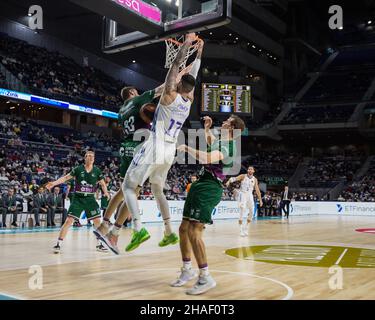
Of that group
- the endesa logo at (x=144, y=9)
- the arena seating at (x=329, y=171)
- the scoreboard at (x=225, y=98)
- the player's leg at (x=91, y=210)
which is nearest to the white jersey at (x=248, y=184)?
the player's leg at (x=91, y=210)

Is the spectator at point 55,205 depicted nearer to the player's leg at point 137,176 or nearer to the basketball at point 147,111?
the basketball at point 147,111

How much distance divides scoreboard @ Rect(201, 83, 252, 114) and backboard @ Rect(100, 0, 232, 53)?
17766mm

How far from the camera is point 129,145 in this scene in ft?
21.4

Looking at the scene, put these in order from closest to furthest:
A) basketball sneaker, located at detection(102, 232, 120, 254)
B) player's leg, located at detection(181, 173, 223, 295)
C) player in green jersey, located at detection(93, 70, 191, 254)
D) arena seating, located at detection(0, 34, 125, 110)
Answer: player's leg, located at detection(181, 173, 223, 295) < player in green jersey, located at detection(93, 70, 191, 254) < basketball sneaker, located at detection(102, 232, 120, 254) < arena seating, located at detection(0, 34, 125, 110)

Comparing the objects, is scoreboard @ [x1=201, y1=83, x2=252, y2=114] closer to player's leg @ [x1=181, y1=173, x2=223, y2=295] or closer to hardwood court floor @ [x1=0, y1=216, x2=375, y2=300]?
hardwood court floor @ [x1=0, y1=216, x2=375, y2=300]

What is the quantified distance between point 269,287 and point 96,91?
28421 mm

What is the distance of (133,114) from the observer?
636 centimetres

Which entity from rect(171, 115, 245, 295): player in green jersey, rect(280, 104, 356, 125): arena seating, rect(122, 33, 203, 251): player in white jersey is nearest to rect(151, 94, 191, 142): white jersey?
rect(122, 33, 203, 251): player in white jersey

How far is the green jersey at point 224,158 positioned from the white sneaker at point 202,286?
126 centimetres

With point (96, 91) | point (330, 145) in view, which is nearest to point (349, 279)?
point (96, 91)

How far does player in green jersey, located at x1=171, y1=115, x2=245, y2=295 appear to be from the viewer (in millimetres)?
5574

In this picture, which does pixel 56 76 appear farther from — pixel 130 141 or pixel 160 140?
pixel 160 140

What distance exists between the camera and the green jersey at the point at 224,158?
575 cm

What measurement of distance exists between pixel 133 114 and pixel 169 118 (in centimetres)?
77
